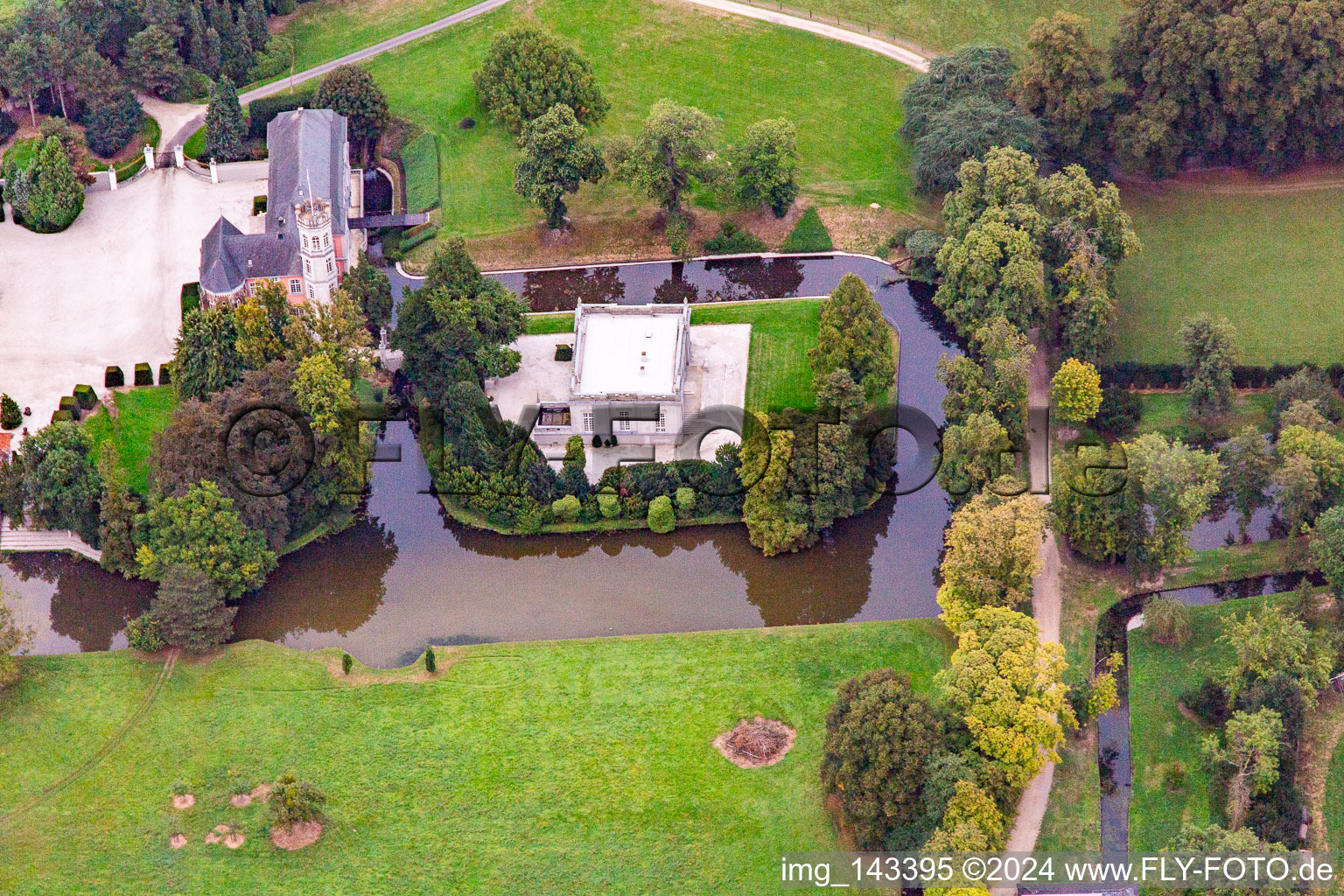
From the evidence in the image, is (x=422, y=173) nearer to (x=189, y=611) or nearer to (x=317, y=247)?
(x=317, y=247)

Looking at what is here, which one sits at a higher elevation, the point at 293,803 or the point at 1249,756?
the point at 1249,756

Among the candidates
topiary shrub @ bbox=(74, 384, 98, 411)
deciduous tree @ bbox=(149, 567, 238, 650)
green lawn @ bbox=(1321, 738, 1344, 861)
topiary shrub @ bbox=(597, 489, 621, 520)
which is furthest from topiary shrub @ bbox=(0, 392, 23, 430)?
green lawn @ bbox=(1321, 738, 1344, 861)

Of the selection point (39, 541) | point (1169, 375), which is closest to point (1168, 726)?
point (1169, 375)

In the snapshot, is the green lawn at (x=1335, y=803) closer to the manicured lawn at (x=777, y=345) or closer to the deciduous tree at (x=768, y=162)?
the manicured lawn at (x=777, y=345)

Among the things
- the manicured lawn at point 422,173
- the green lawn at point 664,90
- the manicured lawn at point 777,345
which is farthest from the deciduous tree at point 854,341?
the manicured lawn at point 422,173

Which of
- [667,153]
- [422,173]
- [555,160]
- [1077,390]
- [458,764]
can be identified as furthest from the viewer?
[422,173]

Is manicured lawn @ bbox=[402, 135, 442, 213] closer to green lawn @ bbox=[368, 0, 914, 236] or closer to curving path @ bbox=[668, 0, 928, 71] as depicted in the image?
green lawn @ bbox=[368, 0, 914, 236]

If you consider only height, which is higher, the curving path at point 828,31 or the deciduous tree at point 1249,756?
the curving path at point 828,31
